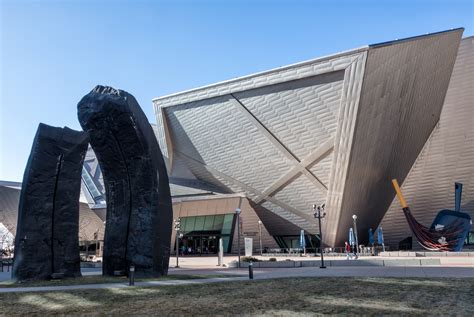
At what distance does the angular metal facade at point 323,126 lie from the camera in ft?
104

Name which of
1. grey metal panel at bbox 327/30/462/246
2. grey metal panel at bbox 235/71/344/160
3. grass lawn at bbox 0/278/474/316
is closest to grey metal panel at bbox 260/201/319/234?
grey metal panel at bbox 327/30/462/246

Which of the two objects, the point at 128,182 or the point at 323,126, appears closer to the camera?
the point at 128,182

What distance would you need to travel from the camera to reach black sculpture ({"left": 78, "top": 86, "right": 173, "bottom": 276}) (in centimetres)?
1625

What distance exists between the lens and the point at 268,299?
10250 mm

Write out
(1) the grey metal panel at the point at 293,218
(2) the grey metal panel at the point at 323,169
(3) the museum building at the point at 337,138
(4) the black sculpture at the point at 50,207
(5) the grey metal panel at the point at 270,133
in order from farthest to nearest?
(1) the grey metal panel at the point at 293,218, (2) the grey metal panel at the point at 323,169, (5) the grey metal panel at the point at 270,133, (3) the museum building at the point at 337,138, (4) the black sculpture at the point at 50,207

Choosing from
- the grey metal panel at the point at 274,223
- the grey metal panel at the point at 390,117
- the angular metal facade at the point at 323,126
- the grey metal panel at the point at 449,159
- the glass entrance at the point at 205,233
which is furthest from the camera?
the glass entrance at the point at 205,233

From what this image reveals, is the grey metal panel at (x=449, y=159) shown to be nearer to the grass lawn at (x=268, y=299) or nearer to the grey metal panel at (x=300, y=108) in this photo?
the grey metal panel at (x=300, y=108)

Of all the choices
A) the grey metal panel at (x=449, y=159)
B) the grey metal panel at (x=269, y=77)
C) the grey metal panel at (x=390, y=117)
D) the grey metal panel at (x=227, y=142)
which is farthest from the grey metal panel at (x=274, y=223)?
the grey metal panel at (x=269, y=77)

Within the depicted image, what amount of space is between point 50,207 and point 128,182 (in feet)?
10.9

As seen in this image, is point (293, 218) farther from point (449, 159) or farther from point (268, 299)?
point (268, 299)

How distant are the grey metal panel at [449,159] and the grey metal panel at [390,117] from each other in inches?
33.0

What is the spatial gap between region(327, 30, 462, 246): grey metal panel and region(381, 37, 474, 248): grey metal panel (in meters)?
0.84

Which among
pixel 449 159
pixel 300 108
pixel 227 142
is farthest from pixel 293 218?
pixel 449 159

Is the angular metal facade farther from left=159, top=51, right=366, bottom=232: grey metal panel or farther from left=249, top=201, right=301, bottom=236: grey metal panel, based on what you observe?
left=249, top=201, right=301, bottom=236: grey metal panel
